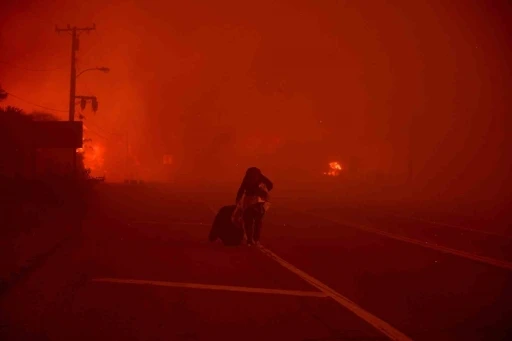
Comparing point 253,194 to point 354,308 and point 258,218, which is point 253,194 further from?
point 354,308

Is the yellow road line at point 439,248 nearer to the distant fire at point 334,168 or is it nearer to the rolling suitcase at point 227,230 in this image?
the rolling suitcase at point 227,230

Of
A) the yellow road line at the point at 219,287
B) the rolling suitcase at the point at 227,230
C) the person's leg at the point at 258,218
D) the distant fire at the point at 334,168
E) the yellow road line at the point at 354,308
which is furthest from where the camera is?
the distant fire at the point at 334,168

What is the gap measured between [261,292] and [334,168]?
77.7 m

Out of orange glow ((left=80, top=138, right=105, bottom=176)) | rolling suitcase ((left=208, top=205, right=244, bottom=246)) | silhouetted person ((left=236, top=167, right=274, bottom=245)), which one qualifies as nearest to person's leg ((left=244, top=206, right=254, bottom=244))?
silhouetted person ((left=236, top=167, right=274, bottom=245))

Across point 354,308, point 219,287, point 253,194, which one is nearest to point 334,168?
point 253,194

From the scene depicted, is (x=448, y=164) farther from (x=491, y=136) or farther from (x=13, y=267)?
(x=13, y=267)

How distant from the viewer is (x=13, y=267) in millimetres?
7887

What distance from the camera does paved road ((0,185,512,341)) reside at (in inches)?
210

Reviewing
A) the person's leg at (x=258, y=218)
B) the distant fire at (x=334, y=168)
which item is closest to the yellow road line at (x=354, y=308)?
the person's leg at (x=258, y=218)

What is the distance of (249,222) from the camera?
37.1ft

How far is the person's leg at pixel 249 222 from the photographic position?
36.5ft

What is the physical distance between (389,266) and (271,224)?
802cm

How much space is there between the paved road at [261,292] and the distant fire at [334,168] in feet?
231

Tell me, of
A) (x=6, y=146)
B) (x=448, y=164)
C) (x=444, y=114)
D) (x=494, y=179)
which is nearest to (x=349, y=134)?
(x=444, y=114)
